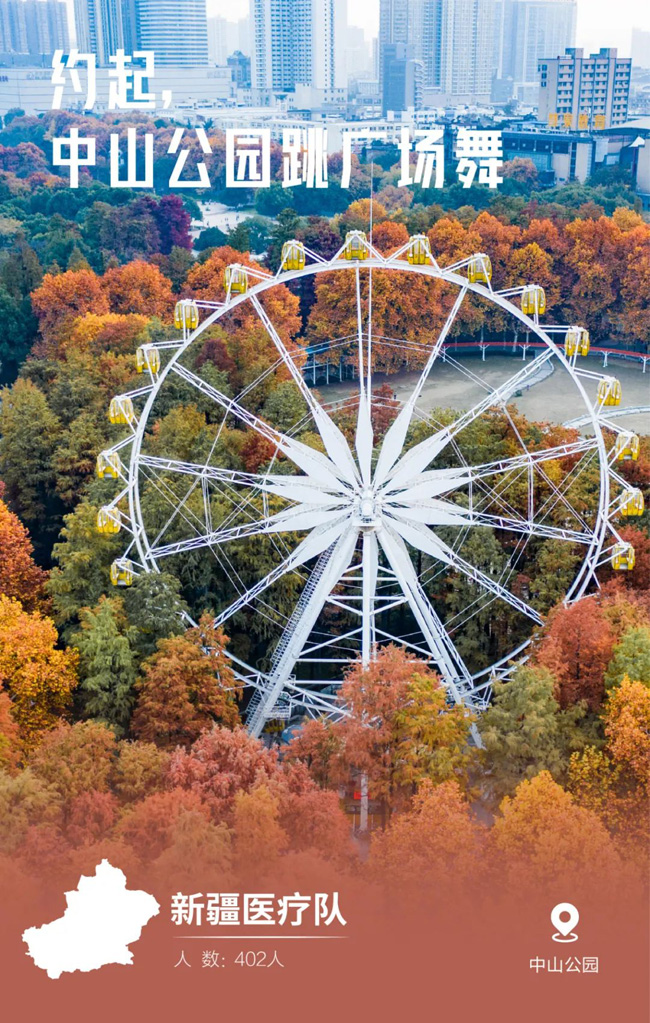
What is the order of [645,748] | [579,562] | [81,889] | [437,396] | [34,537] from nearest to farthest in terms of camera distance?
[81,889] → [645,748] → [579,562] → [34,537] → [437,396]

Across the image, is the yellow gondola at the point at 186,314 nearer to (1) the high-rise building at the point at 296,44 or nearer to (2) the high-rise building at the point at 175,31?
(1) the high-rise building at the point at 296,44

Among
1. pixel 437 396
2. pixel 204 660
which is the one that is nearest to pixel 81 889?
pixel 204 660

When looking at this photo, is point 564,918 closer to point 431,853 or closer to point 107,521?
point 431,853

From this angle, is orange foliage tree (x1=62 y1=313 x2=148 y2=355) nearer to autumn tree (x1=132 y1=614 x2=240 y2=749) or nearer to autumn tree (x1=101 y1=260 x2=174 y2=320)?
autumn tree (x1=101 y1=260 x2=174 y2=320)

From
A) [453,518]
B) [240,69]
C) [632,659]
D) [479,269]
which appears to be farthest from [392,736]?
[240,69]

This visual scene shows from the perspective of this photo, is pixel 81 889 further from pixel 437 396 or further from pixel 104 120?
pixel 104 120

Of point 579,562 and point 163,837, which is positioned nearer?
point 163,837

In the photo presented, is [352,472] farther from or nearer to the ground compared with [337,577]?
farther from the ground
